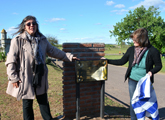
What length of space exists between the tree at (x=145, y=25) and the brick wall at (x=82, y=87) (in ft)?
83.2

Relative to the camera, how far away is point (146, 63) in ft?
8.48

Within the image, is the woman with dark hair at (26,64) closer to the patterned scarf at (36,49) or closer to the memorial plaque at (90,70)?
the patterned scarf at (36,49)

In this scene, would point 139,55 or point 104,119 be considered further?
point 104,119

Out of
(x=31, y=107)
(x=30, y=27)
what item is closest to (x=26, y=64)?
(x=30, y=27)

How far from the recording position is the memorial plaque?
9.34ft

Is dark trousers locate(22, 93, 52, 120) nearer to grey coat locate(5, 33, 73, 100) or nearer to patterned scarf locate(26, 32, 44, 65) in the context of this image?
grey coat locate(5, 33, 73, 100)

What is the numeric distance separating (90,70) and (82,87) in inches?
20.8

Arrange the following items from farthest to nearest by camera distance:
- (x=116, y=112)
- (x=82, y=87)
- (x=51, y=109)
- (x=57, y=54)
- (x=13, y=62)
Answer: (x=51, y=109)
(x=116, y=112)
(x=82, y=87)
(x=57, y=54)
(x=13, y=62)

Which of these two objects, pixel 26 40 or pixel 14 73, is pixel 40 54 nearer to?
pixel 26 40

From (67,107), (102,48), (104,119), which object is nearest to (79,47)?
(102,48)

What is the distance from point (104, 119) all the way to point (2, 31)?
77.6ft

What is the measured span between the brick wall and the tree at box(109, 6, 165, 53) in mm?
25360

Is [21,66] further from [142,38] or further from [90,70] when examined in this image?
[142,38]

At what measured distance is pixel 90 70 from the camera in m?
2.93
